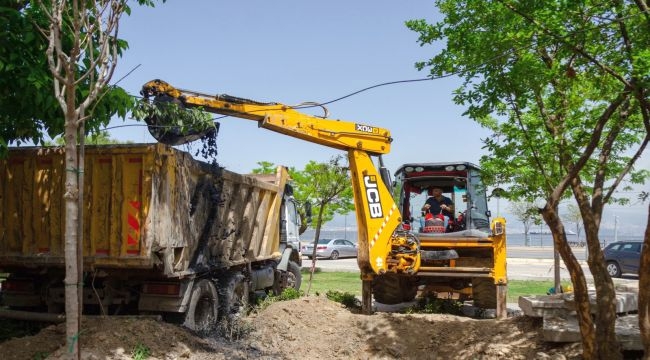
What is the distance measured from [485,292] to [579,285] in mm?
4919

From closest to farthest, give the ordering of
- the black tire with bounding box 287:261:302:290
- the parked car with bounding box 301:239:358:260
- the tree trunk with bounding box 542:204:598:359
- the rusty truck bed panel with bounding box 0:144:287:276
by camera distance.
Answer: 1. the tree trunk with bounding box 542:204:598:359
2. the rusty truck bed panel with bounding box 0:144:287:276
3. the black tire with bounding box 287:261:302:290
4. the parked car with bounding box 301:239:358:260

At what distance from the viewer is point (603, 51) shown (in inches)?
235

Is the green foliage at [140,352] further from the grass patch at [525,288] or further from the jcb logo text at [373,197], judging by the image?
the grass patch at [525,288]

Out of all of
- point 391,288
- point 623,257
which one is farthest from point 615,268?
point 391,288

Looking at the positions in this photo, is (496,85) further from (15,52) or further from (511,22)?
(15,52)

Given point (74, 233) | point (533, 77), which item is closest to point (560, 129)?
point (533, 77)

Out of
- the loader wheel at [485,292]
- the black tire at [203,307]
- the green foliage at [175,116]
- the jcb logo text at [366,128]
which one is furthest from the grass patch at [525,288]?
the green foliage at [175,116]

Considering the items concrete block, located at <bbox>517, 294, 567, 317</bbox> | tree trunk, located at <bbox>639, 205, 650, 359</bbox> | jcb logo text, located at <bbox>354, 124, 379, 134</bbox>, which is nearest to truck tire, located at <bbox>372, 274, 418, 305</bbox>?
jcb logo text, located at <bbox>354, 124, 379, 134</bbox>

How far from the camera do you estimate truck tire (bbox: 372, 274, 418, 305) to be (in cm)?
1153

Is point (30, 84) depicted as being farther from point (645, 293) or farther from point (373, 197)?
point (645, 293)

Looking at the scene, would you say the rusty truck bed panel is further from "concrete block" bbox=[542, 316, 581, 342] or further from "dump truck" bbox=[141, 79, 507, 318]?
"concrete block" bbox=[542, 316, 581, 342]

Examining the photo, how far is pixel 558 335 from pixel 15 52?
6.93m

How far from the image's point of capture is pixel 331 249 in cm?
3534

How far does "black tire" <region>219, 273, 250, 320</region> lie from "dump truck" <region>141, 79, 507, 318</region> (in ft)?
7.02
